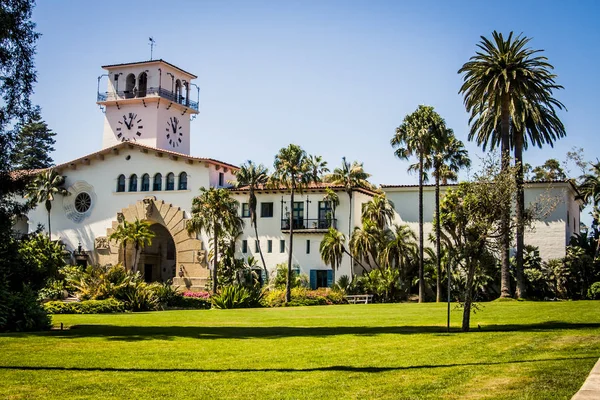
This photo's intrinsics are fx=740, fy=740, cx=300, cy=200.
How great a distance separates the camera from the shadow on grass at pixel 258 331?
22.7 metres

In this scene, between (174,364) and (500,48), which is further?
(500,48)

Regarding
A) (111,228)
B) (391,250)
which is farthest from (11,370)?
(111,228)

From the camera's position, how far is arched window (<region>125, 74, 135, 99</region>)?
72.9 metres

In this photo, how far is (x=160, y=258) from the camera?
6912 centimetres

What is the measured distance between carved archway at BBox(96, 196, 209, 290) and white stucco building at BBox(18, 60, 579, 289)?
86 millimetres

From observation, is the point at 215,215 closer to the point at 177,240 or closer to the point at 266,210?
the point at 266,210

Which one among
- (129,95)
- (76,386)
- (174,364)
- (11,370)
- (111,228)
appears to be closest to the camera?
(76,386)

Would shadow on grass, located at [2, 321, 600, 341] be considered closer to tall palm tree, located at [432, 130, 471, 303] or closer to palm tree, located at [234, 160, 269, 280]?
tall palm tree, located at [432, 130, 471, 303]

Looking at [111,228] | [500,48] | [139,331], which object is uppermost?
[500,48]

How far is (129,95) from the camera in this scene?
72938 millimetres

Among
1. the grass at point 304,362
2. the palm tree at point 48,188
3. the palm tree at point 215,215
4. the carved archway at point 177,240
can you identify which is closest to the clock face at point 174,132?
the carved archway at point 177,240

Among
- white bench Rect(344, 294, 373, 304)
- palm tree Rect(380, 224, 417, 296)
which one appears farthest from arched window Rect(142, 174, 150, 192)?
palm tree Rect(380, 224, 417, 296)

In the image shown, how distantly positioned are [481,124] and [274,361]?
36496mm

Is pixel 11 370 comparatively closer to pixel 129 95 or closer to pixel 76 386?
pixel 76 386
